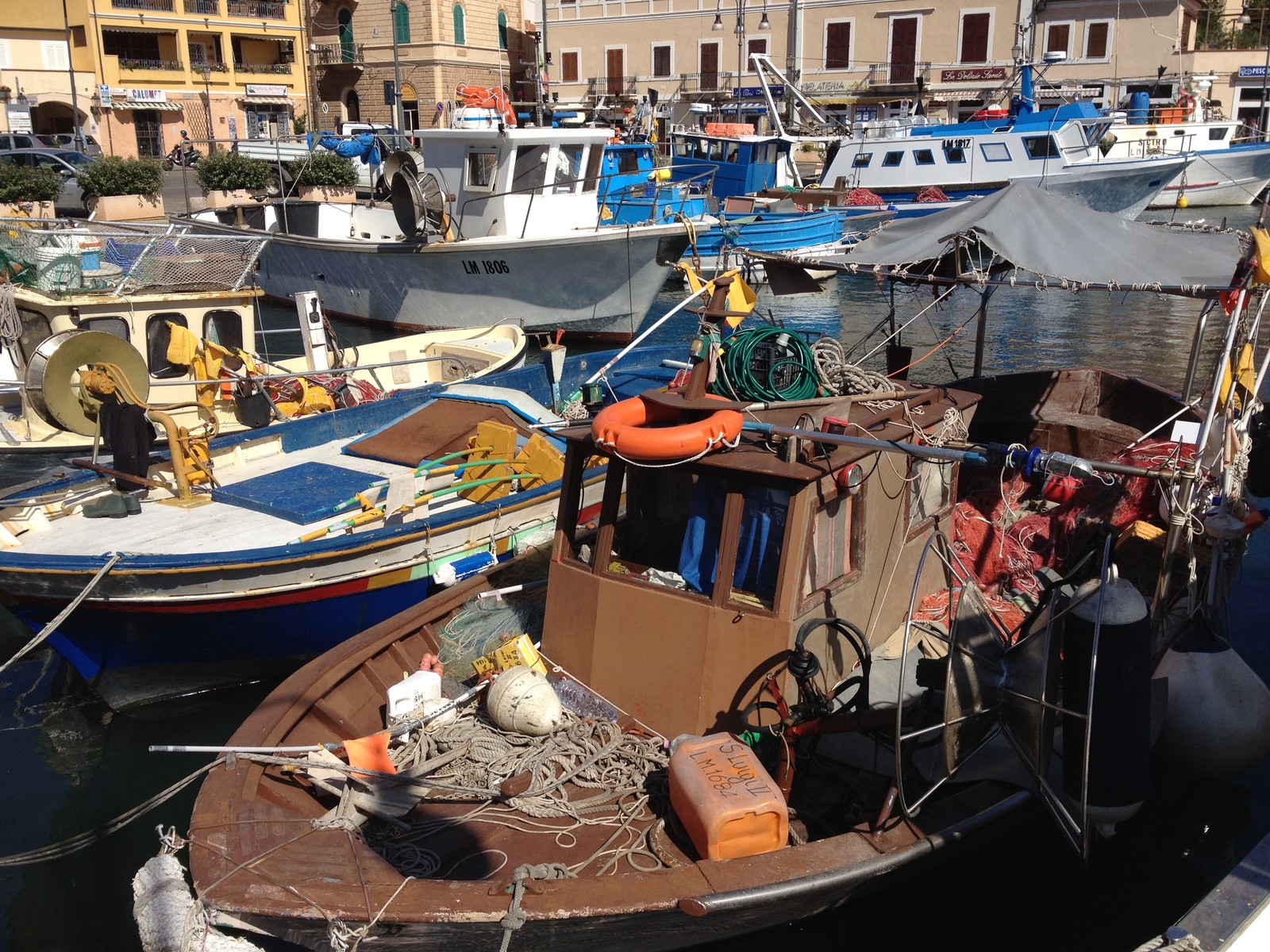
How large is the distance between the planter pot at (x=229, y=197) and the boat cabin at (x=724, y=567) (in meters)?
28.9

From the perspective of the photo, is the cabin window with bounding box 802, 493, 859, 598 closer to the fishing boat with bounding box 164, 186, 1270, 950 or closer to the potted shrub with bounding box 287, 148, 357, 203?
the fishing boat with bounding box 164, 186, 1270, 950

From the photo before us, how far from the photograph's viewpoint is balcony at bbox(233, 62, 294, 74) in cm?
5025

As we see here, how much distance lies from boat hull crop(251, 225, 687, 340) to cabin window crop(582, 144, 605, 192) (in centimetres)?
100

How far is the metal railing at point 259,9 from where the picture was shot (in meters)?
49.2

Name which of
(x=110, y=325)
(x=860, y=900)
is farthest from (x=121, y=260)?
(x=860, y=900)

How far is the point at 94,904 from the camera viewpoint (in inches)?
279

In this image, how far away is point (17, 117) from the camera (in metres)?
41.8

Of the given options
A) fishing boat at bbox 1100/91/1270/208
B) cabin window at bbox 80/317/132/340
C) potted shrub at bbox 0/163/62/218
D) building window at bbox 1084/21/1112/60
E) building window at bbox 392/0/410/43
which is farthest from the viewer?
building window at bbox 392/0/410/43

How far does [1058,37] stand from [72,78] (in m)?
40.9

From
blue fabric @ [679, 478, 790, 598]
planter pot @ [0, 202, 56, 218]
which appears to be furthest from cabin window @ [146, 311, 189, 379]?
planter pot @ [0, 202, 56, 218]

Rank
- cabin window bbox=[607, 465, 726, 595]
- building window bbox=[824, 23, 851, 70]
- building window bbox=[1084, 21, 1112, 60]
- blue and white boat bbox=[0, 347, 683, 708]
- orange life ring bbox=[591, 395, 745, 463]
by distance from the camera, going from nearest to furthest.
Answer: orange life ring bbox=[591, 395, 745, 463], cabin window bbox=[607, 465, 726, 595], blue and white boat bbox=[0, 347, 683, 708], building window bbox=[1084, 21, 1112, 60], building window bbox=[824, 23, 851, 70]

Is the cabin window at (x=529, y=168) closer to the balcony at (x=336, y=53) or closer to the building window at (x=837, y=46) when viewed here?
the building window at (x=837, y=46)

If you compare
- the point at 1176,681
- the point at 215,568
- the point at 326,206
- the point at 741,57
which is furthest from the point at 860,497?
the point at 741,57

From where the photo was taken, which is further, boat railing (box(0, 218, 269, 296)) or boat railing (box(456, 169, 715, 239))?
boat railing (box(456, 169, 715, 239))
